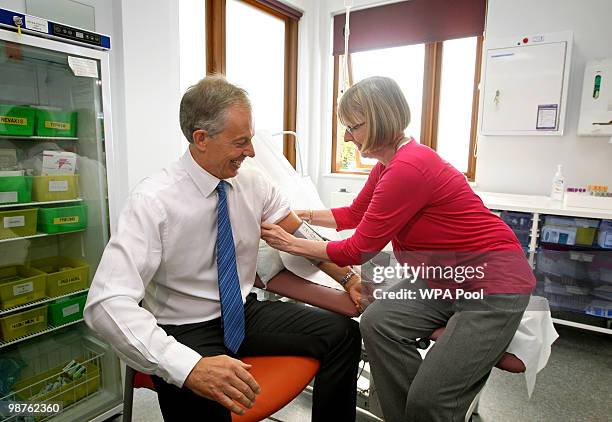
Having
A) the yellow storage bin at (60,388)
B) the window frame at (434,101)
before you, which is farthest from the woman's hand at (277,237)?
the window frame at (434,101)

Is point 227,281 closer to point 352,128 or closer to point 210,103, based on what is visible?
point 210,103

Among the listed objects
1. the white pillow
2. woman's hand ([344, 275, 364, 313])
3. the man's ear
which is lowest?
woman's hand ([344, 275, 364, 313])

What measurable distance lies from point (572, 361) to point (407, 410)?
5.36 ft

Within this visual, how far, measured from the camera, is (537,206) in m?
2.29

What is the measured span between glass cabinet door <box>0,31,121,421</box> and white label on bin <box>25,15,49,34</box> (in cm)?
7

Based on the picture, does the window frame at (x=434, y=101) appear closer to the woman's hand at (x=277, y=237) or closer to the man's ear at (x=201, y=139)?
the woman's hand at (x=277, y=237)

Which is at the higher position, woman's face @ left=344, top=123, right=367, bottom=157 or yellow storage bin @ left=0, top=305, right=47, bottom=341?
woman's face @ left=344, top=123, right=367, bottom=157

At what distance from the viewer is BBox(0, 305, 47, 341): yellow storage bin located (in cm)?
147

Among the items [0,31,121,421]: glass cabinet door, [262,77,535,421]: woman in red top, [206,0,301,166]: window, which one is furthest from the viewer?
[206,0,301,166]: window

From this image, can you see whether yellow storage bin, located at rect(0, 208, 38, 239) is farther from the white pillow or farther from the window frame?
the window frame

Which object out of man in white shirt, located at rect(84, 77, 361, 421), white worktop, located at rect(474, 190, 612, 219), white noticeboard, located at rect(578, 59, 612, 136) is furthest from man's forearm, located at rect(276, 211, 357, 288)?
white noticeboard, located at rect(578, 59, 612, 136)

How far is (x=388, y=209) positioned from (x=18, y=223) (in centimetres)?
135

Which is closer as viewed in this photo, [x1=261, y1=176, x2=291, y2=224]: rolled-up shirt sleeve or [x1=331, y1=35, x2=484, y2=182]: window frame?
[x1=261, y1=176, x2=291, y2=224]: rolled-up shirt sleeve

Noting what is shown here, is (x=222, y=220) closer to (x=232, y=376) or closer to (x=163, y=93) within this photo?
(x=232, y=376)
